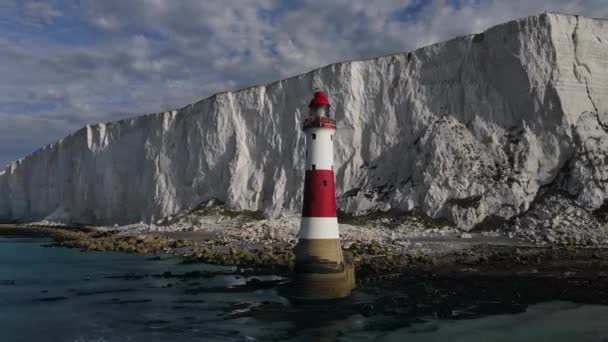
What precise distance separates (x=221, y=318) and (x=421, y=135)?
22.5 m

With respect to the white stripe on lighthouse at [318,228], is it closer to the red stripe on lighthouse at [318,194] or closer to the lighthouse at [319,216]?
the lighthouse at [319,216]

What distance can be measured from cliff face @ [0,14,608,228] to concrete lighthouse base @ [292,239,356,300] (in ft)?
49.1

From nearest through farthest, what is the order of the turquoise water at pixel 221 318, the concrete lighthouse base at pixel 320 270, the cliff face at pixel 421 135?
the turquoise water at pixel 221 318 < the concrete lighthouse base at pixel 320 270 < the cliff face at pixel 421 135

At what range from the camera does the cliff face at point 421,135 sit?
29.1 meters

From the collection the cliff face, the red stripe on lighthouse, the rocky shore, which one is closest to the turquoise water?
the red stripe on lighthouse

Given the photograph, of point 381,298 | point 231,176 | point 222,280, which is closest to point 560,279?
point 381,298

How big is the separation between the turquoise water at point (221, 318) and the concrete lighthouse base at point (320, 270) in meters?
0.40

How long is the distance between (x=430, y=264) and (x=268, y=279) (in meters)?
5.66

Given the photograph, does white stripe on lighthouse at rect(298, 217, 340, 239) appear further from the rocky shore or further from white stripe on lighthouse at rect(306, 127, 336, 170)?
the rocky shore

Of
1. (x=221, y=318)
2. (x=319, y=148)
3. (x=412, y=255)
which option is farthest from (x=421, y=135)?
(x=221, y=318)

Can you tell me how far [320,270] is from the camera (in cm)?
1416

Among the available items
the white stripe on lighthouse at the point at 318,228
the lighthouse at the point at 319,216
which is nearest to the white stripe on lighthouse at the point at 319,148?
the lighthouse at the point at 319,216

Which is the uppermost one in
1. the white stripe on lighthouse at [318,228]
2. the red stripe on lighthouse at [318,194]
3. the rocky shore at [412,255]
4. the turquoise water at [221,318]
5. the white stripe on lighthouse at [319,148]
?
the white stripe on lighthouse at [319,148]

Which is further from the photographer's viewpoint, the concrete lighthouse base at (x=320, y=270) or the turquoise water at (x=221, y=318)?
the concrete lighthouse base at (x=320, y=270)
